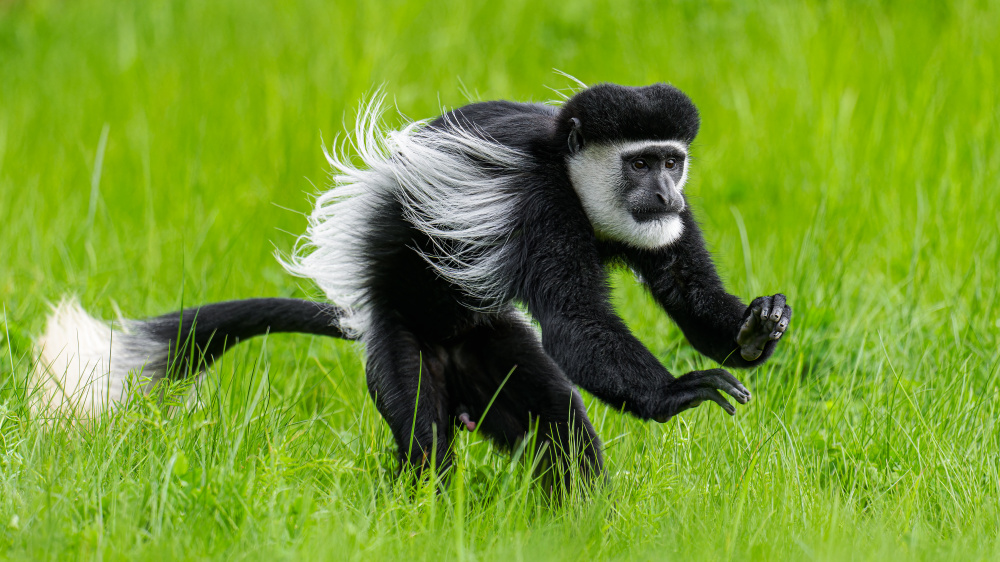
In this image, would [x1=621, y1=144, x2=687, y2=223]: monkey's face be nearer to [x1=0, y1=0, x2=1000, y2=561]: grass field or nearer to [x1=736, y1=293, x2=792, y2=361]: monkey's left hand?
[x1=736, y1=293, x2=792, y2=361]: monkey's left hand

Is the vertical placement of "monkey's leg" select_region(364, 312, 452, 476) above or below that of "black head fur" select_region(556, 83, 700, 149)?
below

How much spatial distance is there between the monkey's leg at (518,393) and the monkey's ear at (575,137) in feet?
2.41

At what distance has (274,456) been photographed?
8.18 ft

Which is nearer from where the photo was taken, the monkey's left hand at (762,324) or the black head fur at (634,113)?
the monkey's left hand at (762,324)

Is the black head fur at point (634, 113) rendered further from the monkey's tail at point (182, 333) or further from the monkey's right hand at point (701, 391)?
the monkey's tail at point (182, 333)

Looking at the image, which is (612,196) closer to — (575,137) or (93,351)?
(575,137)

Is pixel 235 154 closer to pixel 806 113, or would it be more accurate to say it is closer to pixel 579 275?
pixel 806 113

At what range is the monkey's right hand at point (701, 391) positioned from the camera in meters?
2.39

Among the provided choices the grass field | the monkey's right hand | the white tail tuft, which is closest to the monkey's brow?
the monkey's right hand

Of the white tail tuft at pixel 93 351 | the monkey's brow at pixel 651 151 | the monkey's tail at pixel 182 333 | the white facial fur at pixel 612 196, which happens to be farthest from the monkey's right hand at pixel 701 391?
the white tail tuft at pixel 93 351

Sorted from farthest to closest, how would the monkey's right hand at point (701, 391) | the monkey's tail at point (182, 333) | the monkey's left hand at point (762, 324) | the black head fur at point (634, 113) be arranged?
1. the monkey's tail at point (182, 333)
2. the black head fur at point (634, 113)
3. the monkey's left hand at point (762, 324)
4. the monkey's right hand at point (701, 391)

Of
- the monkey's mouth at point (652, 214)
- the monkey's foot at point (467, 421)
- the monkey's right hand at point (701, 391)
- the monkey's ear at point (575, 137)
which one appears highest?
the monkey's ear at point (575, 137)

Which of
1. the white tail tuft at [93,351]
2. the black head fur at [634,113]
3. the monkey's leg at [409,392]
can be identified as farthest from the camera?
the white tail tuft at [93,351]

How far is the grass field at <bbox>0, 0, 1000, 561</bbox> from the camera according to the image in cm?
242
